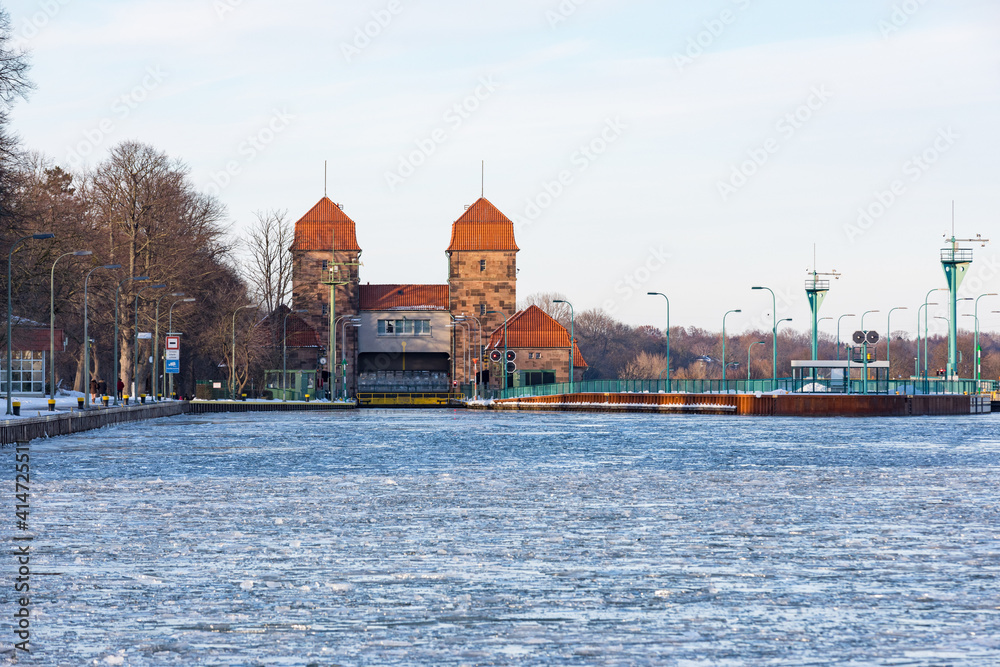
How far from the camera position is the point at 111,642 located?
347 inches

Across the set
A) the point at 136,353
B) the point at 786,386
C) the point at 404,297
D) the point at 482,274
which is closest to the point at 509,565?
the point at 136,353

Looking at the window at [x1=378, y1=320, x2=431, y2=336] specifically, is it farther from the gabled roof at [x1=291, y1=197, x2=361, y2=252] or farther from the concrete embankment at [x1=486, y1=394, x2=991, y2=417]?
the concrete embankment at [x1=486, y1=394, x2=991, y2=417]

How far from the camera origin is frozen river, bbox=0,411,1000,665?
879cm

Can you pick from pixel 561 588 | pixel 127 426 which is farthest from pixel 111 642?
pixel 127 426

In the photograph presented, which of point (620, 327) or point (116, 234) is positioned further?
point (620, 327)

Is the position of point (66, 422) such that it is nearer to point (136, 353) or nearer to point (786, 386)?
point (136, 353)

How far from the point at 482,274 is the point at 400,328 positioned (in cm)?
909

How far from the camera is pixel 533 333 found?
394 ft

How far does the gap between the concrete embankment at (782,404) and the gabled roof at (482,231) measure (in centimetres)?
4099

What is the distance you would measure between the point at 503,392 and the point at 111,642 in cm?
9032

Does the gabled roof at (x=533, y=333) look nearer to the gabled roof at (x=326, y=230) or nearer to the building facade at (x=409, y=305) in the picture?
the building facade at (x=409, y=305)

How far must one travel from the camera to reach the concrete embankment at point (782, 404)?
71.2 m

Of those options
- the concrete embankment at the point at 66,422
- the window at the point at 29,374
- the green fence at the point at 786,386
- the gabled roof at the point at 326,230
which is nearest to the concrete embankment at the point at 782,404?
the green fence at the point at 786,386

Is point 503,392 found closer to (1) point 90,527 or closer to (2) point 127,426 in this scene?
(2) point 127,426
